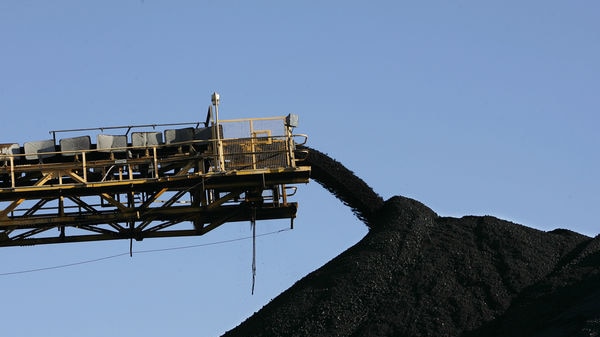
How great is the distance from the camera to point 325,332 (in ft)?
100

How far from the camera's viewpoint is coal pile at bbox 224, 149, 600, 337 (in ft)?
98.6

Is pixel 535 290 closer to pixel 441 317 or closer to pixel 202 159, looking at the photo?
pixel 441 317

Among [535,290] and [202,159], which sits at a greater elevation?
[202,159]

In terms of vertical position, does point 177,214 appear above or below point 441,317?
above

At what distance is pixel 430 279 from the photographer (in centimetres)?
3200

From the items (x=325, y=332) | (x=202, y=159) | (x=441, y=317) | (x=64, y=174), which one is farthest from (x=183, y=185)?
(x=441, y=317)

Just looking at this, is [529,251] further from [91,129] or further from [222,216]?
[91,129]

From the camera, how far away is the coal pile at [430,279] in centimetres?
3005

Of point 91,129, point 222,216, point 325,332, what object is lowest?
point 325,332

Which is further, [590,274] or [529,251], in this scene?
[529,251]

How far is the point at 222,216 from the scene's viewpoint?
30.6 m

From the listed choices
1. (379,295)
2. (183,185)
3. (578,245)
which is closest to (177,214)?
(183,185)

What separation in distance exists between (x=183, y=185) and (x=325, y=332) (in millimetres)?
4470

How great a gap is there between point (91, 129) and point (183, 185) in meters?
2.36
